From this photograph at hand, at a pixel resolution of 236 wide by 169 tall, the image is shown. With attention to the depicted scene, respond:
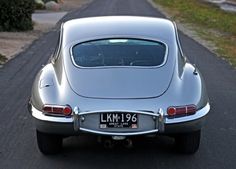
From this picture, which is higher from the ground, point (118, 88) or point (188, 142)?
point (118, 88)

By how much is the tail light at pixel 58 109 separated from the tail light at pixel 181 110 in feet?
3.26

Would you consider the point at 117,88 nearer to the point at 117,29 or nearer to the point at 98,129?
A: the point at 98,129

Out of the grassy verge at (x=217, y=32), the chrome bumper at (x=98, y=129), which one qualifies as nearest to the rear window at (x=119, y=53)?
the chrome bumper at (x=98, y=129)

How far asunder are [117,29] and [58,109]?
157 cm

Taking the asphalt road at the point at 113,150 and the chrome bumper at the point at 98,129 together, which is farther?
the asphalt road at the point at 113,150

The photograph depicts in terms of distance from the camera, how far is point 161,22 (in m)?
7.48

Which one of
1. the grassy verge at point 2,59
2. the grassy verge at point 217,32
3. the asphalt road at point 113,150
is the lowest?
the grassy verge at point 217,32

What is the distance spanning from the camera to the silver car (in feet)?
19.2

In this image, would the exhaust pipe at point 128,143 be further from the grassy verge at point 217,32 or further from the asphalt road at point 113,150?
the grassy verge at point 217,32

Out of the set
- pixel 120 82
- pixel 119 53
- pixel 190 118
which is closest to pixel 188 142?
pixel 190 118

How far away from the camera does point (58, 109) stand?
5988 millimetres

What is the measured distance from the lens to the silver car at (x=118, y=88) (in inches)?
231

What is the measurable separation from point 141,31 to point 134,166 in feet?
5.67

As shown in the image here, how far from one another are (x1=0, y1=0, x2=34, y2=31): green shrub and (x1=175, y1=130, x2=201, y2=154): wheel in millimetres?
16871
